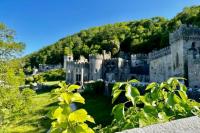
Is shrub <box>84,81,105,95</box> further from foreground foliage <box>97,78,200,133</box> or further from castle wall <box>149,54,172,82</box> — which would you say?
foreground foliage <box>97,78,200,133</box>

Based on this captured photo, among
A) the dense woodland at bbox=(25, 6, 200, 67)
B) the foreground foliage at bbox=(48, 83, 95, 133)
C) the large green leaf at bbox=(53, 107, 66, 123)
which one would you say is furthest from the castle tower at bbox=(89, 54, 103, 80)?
the large green leaf at bbox=(53, 107, 66, 123)

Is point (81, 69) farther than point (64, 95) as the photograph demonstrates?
Yes


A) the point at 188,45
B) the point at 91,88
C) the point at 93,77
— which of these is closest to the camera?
the point at 188,45

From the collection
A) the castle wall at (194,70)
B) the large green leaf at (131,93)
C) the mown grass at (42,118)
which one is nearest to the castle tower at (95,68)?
the mown grass at (42,118)

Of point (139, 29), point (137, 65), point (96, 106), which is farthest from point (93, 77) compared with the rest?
point (139, 29)

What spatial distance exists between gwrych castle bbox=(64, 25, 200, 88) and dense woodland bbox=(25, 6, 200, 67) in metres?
9.30

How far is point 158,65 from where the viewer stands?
58719mm

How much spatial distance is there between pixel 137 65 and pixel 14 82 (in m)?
41.8

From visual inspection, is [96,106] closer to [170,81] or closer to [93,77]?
[93,77]

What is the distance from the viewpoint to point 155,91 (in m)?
4.55

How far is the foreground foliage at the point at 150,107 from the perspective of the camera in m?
4.10

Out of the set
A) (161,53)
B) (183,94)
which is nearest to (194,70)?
(161,53)

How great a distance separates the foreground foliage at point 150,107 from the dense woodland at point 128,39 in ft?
258

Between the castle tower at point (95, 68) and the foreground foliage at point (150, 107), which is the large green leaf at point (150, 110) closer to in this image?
the foreground foliage at point (150, 107)
